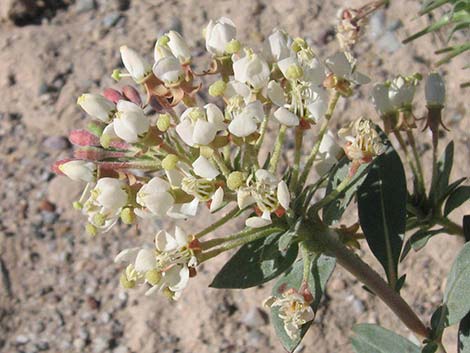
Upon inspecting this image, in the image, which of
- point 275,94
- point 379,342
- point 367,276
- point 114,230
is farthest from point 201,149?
point 114,230

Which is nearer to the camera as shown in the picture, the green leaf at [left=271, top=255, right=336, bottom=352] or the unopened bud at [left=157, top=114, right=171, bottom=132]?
the unopened bud at [left=157, top=114, right=171, bottom=132]

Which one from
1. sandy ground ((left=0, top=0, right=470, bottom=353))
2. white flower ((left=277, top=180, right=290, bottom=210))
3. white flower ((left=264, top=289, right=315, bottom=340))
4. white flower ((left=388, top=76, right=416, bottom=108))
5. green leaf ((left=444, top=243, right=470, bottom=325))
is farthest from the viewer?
sandy ground ((left=0, top=0, right=470, bottom=353))

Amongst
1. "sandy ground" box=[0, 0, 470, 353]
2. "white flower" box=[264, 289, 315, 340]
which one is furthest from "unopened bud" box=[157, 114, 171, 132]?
"sandy ground" box=[0, 0, 470, 353]

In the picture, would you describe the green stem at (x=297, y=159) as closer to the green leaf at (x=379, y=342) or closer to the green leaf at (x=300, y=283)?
the green leaf at (x=300, y=283)

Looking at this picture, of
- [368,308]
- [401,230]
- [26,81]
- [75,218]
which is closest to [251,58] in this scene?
[401,230]

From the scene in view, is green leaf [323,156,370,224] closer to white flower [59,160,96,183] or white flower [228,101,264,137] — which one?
white flower [228,101,264,137]

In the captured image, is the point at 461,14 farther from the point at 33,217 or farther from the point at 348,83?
the point at 33,217
